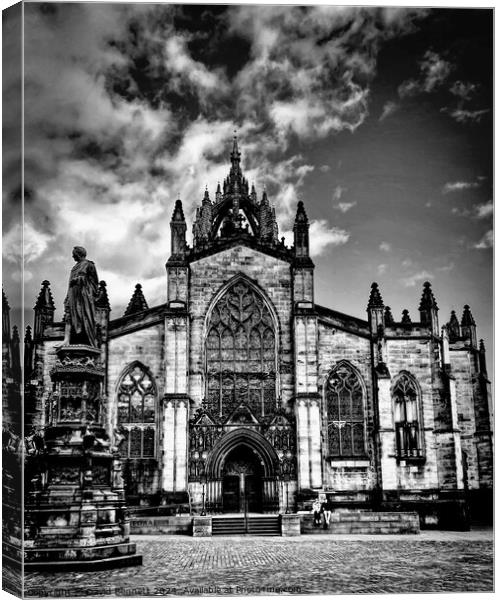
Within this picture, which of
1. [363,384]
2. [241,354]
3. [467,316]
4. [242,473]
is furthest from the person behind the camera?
[241,354]

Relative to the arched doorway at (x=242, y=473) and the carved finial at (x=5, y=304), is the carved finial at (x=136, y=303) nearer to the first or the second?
the arched doorway at (x=242, y=473)

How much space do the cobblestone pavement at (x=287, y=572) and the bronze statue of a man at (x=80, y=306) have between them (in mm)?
4386

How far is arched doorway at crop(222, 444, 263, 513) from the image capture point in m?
28.7

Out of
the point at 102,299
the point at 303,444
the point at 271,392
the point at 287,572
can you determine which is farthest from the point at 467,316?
the point at 102,299

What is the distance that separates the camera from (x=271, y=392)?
29688mm

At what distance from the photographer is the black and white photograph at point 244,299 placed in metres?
12.9

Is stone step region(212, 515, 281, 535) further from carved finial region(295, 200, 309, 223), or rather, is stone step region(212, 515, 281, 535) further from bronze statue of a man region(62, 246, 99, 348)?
carved finial region(295, 200, 309, 223)

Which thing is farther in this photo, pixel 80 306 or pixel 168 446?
pixel 168 446

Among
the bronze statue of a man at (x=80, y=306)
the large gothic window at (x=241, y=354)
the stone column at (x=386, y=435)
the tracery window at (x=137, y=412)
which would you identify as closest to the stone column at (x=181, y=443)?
the tracery window at (x=137, y=412)

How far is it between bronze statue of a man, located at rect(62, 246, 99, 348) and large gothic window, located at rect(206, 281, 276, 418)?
50.1ft

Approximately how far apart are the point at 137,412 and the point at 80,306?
1542 cm

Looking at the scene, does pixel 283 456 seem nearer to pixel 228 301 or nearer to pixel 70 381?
pixel 228 301

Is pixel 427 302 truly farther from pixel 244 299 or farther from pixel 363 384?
pixel 244 299

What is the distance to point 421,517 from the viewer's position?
2747 centimetres
